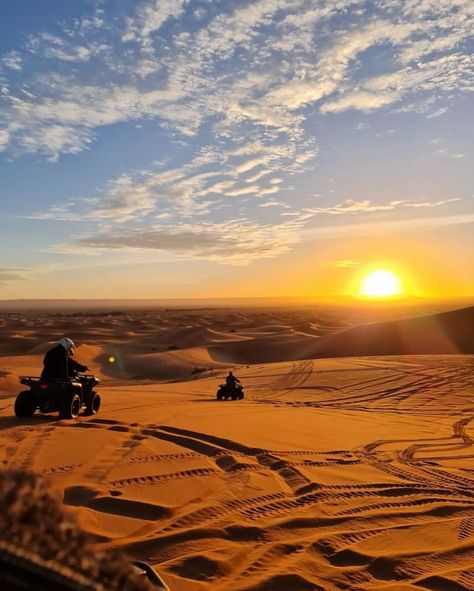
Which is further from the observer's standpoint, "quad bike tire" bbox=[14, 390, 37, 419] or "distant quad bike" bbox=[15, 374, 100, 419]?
"quad bike tire" bbox=[14, 390, 37, 419]

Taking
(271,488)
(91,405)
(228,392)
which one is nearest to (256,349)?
(228,392)

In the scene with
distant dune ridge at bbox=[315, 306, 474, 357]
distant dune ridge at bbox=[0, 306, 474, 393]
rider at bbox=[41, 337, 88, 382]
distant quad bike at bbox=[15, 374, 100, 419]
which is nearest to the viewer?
distant quad bike at bbox=[15, 374, 100, 419]

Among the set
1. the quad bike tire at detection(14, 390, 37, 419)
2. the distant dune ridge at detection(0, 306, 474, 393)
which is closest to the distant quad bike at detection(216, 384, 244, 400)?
the quad bike tire at detection(14, 390, 37, 419)

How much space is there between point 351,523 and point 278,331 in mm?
43876

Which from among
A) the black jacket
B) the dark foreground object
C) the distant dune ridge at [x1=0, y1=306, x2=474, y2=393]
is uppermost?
the dark foreground object

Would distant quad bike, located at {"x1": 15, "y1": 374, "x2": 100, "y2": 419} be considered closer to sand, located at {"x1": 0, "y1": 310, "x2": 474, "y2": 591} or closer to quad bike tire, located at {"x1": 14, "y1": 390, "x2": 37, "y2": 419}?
→ quad bike tire, located at {"x1": 14, "y1": 390, "x2": 37, "y2": 419}

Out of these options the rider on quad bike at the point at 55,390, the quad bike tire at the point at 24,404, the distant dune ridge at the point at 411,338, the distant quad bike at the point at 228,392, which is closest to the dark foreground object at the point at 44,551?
the rider on quad bike at the point at 55,390

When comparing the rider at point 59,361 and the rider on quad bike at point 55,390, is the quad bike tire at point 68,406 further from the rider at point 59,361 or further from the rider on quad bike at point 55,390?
the rider at point 59,361

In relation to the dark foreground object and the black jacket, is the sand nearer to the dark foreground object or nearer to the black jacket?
the black jacket

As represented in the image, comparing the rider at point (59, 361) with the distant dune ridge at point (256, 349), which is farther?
the distant dune ridge at point (256, 349)

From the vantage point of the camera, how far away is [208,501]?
584 centimetres

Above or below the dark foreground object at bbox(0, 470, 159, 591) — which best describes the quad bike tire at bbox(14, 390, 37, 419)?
below

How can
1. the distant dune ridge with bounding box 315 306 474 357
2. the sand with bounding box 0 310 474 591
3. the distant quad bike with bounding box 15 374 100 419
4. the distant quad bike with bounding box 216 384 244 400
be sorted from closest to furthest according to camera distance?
the sand with bounding box 0 310 474 591
the distant quad bike with bounding box 15 374 100 419
the distant quad bike with bounding box 216 384 244 400
the distant dune ridge with bounding box 315 306 474 357

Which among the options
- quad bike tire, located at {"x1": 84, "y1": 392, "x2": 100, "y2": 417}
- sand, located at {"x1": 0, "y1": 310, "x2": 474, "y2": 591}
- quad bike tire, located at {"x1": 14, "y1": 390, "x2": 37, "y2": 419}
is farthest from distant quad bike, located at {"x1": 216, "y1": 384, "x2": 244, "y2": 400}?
quad bike tire, located at {"x1": 14, "y1": 390, "x2": 37, "y2": 419}
